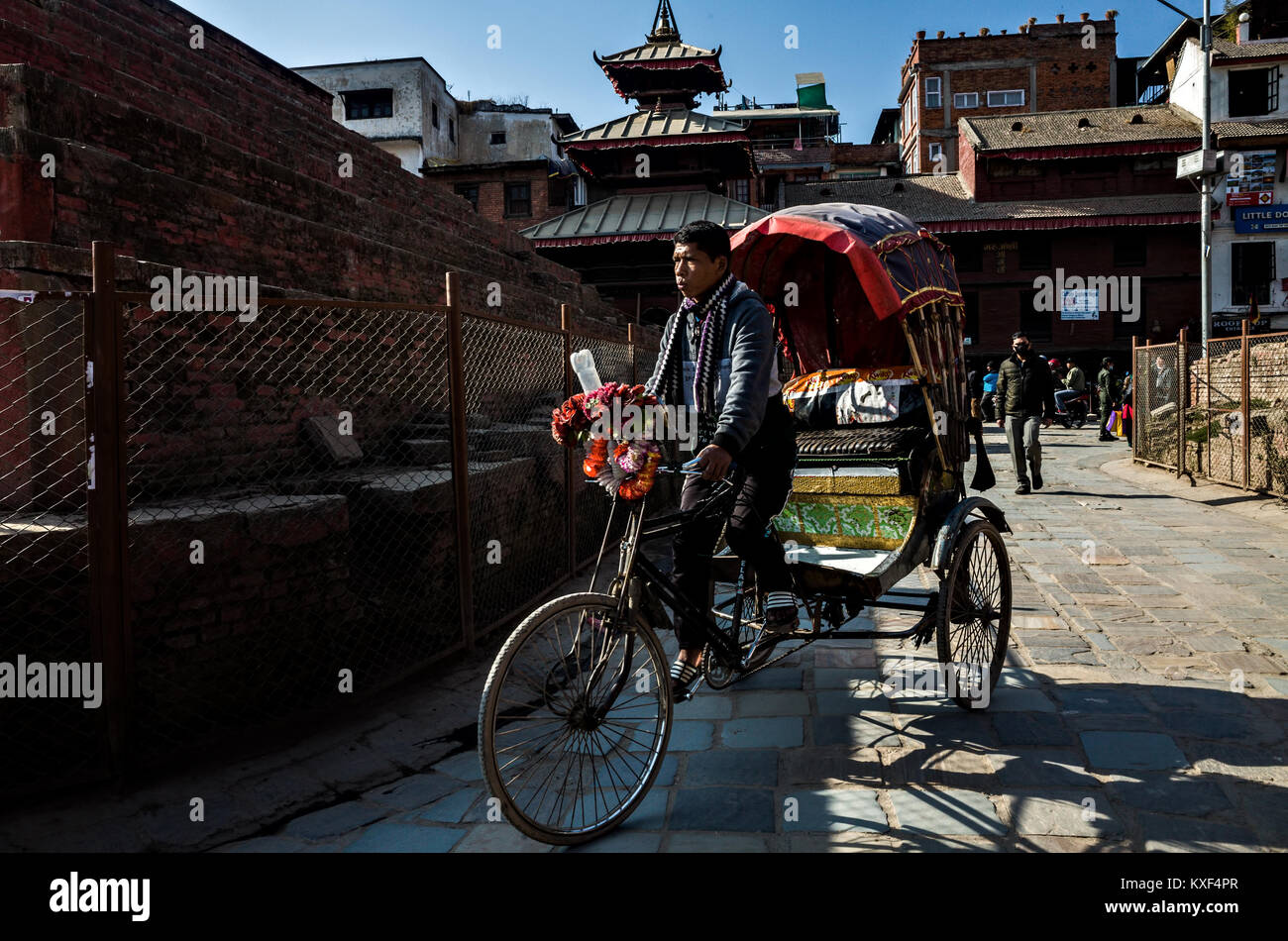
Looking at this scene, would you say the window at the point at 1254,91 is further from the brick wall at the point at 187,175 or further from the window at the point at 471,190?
the brick wall at the point at 187,175

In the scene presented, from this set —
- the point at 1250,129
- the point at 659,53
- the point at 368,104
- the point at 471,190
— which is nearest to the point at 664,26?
the point at 659,53

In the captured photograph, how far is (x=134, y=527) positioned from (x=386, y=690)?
162 cm

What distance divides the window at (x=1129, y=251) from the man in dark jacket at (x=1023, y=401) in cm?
2578

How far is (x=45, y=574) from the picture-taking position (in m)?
3.75

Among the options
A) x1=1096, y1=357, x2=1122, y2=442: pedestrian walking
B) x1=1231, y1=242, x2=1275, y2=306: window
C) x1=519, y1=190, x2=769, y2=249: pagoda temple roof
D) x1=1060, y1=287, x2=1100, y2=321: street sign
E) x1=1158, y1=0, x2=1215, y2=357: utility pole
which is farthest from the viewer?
x1=1231, y1=242, x2=1275, y2=306: window

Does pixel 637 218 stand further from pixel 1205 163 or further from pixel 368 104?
pixel 368 104

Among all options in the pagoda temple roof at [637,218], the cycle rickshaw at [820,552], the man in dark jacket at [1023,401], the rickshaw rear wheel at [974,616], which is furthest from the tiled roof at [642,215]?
the rickshaw rear wheel at [974,616]

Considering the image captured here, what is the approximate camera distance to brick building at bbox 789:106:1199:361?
107 feet

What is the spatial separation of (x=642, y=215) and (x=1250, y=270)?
25052mm

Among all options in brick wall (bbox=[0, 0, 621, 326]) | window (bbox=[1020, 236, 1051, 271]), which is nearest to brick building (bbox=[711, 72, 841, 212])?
window (bbox=[1020, 236, 1051, 271])

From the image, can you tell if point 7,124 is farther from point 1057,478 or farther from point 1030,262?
point 1030,262

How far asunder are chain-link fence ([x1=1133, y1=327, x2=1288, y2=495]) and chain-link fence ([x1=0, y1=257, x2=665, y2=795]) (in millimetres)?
9075

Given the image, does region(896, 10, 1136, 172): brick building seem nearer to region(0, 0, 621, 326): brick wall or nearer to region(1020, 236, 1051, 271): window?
region(1020, 236, 1051, 271): window

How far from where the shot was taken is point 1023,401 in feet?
38.5
